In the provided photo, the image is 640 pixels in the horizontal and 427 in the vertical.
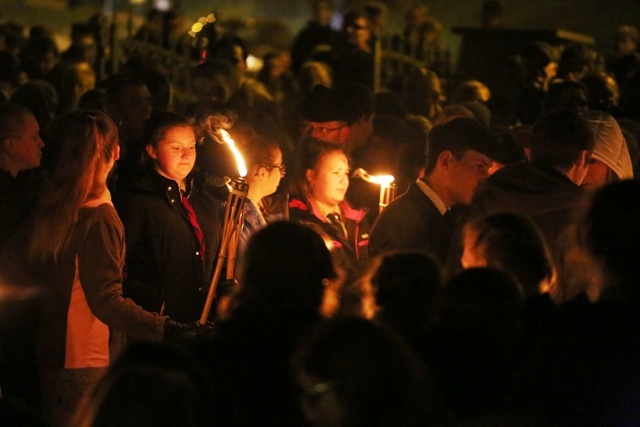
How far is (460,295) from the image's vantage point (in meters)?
3.56

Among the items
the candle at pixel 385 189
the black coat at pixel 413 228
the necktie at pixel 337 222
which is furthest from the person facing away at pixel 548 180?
the necktie at pixel 337 222

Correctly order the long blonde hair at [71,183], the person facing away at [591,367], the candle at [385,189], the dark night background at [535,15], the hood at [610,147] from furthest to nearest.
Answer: the dark night background at [535,15], the candle at [385,189], the hood at [610,147], the long blonde hair at [71,183], the person facing away at [591,367]

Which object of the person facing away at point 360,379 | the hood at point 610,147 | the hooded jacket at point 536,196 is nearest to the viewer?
the person facing away at point 360,379

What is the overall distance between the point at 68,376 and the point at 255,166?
5.92 feet

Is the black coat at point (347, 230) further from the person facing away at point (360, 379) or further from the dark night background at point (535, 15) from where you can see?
the dark night background at point (535, 15)

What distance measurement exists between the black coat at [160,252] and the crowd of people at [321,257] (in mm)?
12

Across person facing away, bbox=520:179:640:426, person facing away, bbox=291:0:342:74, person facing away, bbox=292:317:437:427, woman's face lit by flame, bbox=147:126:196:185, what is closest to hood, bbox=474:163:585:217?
woman's face lit by flame, bbox=147:126:196:185

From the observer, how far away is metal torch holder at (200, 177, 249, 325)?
5852 millimetres

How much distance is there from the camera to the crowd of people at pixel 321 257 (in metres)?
3.23

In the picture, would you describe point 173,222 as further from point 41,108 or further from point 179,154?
point 41,108

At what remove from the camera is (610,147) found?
6.72m

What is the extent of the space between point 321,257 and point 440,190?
2966mm

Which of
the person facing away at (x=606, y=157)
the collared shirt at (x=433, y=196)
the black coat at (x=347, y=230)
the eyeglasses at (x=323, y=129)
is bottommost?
the black coat at (x=347, y=230)

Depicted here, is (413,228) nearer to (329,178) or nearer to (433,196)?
(433,196)
